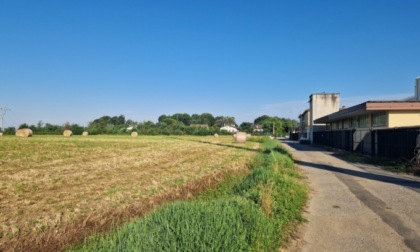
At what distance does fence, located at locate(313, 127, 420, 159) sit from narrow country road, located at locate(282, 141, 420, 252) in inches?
226

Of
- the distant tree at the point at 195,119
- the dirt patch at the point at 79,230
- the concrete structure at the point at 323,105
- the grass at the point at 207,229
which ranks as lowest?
the dirt patch at the point at 79,230

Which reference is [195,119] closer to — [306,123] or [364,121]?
[306,123]

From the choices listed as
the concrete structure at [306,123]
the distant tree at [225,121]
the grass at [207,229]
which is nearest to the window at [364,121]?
the grass at [207,229]

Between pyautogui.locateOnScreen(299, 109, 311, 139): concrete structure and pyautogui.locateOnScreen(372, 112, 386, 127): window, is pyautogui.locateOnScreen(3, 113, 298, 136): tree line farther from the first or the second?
pyautogui.locateOnScreen(372, 112, 386, 127): window

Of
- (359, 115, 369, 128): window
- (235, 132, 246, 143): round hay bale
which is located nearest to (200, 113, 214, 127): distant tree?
(235, 132, 246, 143): round hay bale

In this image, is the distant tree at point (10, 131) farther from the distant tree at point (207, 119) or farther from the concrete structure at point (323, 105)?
the distant tree at point (207, 119)

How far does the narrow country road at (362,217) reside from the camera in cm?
467

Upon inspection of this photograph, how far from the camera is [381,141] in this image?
19234 millimetres

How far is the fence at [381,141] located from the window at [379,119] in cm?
218

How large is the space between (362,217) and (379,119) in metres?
21.9

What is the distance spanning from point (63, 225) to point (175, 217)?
217cm

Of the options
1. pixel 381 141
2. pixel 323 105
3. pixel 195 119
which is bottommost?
pixel 381 141

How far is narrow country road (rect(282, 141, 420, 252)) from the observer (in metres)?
4.67

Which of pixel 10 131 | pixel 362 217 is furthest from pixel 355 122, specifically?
pixel 10 131
